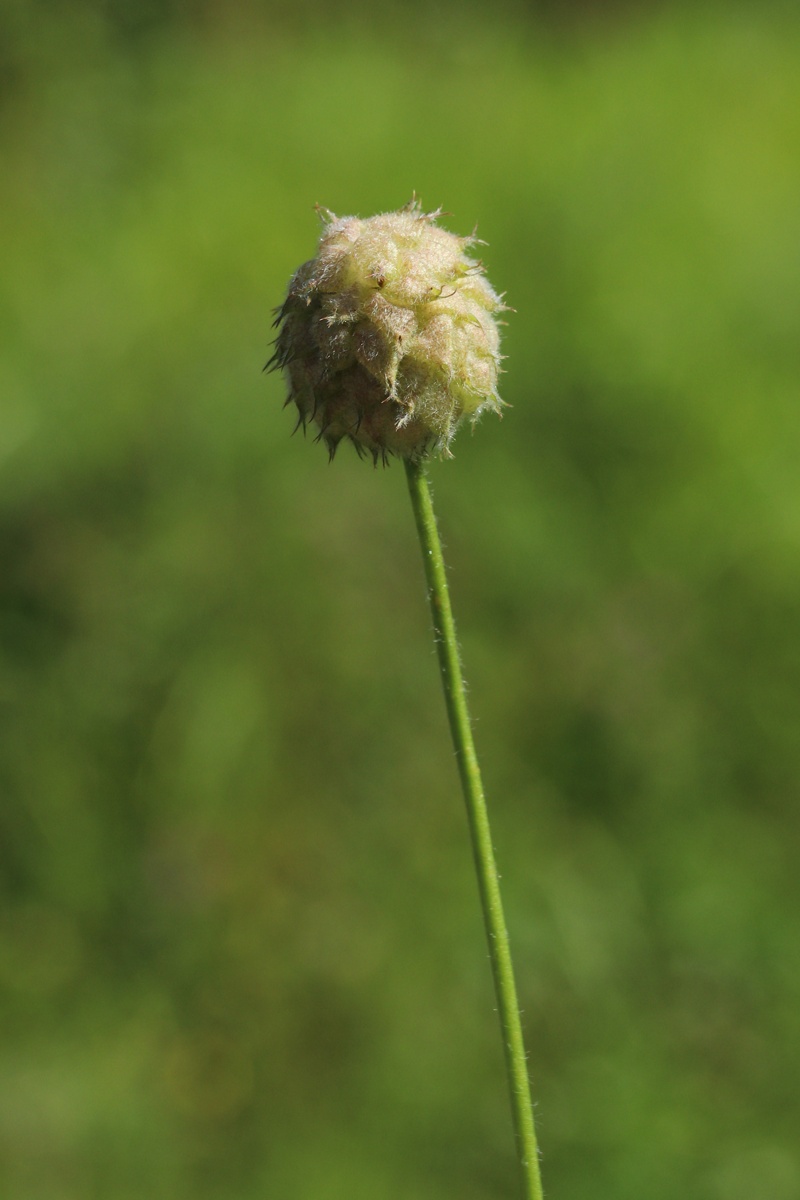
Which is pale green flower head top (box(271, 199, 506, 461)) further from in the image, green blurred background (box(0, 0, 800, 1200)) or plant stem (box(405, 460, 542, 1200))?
green blurred background (box(0, 0, 800, 1200))

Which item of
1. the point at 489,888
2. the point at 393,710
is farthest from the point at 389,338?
the point at 393,710

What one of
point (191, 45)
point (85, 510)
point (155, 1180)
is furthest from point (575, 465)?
point (191, 45)

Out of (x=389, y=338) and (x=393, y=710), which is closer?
(x=389, y=338)

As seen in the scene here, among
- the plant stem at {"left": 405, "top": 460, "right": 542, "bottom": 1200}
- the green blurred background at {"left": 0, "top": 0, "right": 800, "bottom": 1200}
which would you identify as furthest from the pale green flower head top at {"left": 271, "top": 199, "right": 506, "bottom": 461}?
the green blurred background at {"left": 0, "top": 0, "right": 800, "bottom": 1200}

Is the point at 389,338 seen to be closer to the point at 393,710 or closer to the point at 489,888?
the point at 489,888

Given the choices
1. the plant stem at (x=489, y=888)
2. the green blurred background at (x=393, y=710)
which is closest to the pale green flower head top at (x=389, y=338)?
the plant stem at (x=489, y=888)
